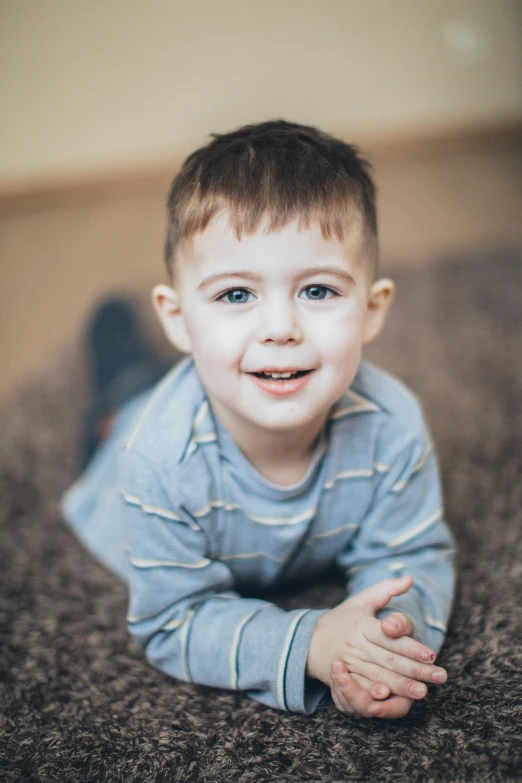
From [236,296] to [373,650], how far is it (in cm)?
35

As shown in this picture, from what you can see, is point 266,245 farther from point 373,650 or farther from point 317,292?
point 373,650

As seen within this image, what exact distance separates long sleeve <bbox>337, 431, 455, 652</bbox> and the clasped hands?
0.13 metres

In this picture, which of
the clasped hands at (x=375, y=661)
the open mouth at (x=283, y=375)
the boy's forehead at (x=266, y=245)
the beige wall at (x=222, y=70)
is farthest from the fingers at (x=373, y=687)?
the beige wall at (x=222, y=70)

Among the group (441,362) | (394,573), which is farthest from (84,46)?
(394,573)

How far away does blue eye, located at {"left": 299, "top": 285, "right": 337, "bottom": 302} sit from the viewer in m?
0.67

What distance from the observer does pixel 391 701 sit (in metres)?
0.63


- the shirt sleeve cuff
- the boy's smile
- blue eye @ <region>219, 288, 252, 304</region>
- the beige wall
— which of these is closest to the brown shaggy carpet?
the shirt sleeve cuff

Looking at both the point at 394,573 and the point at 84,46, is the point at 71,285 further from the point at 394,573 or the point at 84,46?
the point at 394,573

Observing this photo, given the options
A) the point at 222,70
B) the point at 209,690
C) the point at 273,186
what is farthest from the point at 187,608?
the point at 222,70

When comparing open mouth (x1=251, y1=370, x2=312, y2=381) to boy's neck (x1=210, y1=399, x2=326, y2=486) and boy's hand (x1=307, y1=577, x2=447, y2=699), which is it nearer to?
boy's neck (x1=210, y1=399, x2=326, y2=486)

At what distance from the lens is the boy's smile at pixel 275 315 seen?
0.65m

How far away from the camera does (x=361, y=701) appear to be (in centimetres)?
63

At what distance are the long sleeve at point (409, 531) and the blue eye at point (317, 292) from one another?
0.23 metres

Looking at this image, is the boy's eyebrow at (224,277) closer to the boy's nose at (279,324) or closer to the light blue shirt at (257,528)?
the boy's nose at (279,324)
